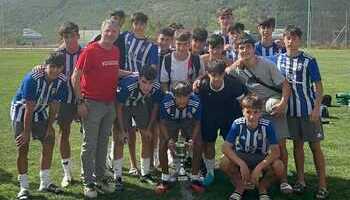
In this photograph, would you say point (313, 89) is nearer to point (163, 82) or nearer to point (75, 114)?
point (163, 82)

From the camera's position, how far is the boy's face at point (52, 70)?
6.59m

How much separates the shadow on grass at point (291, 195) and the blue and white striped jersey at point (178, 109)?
98 cm

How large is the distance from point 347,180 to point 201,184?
6.80 ft

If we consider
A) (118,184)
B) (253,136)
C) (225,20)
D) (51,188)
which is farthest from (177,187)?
(225,20)

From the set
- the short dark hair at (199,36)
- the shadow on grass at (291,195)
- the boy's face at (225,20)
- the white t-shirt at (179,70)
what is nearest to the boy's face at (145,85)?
the white t-shirt at (179,70)

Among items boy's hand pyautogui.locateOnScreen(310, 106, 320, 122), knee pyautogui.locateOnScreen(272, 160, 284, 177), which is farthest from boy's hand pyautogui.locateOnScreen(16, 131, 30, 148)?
boy's hand pyautogui.locateOnScreen(310, 106, 320, 122)

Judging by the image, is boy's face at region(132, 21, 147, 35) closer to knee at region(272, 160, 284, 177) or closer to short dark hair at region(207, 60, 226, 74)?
short dark hair at region(207, 60, 226, 74)

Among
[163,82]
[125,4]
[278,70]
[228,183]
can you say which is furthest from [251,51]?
[125,4]

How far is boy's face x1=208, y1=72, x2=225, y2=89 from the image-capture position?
707cm

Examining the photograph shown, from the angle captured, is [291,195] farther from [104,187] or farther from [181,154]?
[104,187]

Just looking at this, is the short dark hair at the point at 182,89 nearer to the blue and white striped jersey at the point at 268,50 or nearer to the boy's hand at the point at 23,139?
the blue and white striped jersey at the point at 268,50

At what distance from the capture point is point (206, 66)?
296 inches

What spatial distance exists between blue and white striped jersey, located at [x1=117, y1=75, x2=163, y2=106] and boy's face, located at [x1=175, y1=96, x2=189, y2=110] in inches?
13.8

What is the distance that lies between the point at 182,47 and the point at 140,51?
0.76m
